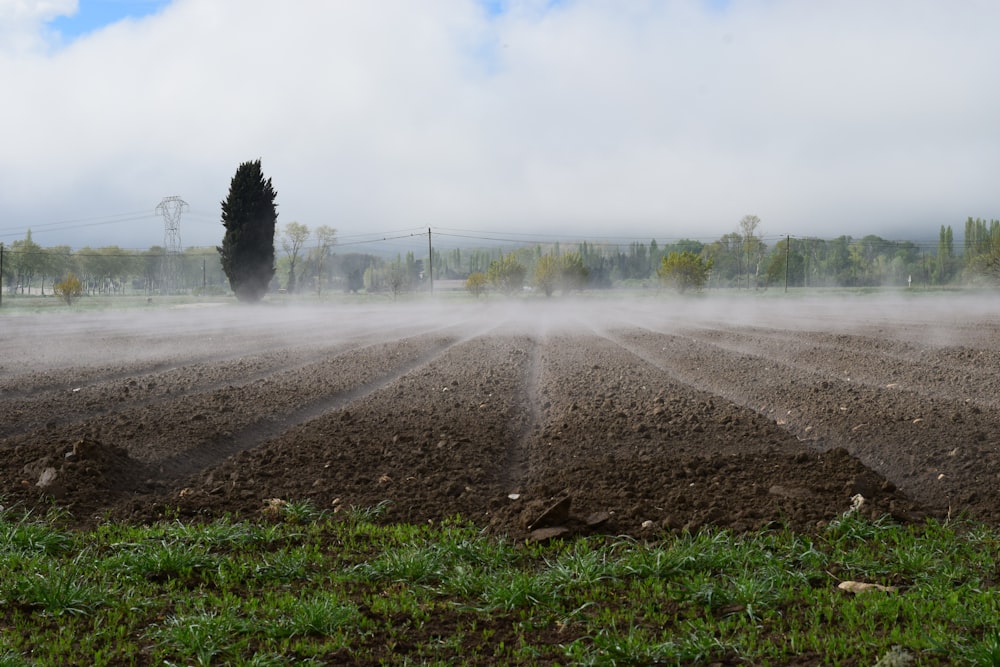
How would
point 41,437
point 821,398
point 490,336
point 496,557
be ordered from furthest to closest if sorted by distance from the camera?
point 490,336
point 821,398
point 41,437
point 496,557

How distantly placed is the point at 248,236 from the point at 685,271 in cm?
3691

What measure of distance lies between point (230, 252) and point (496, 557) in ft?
193

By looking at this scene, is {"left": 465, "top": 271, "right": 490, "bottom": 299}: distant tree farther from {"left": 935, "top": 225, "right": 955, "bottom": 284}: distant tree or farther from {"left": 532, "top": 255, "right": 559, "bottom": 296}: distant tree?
{"left": 935, "top": 225, "right": 955, "bottom": 284}: distant tree

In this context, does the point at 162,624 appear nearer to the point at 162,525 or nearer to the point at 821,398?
the point at 162,525

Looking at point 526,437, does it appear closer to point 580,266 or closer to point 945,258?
point 580,266

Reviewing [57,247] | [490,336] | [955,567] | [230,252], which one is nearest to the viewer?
[955,567]

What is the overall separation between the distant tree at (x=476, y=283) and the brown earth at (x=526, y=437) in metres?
56.8

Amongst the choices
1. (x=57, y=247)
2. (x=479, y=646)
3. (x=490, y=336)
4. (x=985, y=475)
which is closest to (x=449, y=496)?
(x=479, y=646)

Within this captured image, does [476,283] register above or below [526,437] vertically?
above

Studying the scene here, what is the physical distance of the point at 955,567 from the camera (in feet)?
15.1

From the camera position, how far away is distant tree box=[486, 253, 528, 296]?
245 feet

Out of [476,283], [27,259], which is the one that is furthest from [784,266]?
[27,259]

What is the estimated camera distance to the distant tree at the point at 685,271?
70.7m

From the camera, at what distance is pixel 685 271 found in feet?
232
